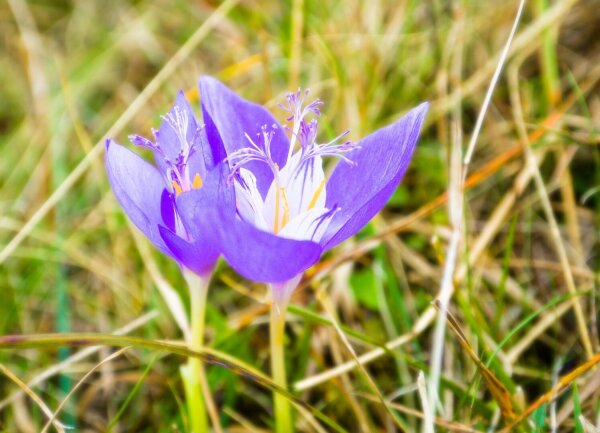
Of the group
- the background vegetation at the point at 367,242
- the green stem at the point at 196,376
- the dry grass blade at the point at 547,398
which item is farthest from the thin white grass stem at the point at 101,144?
the dry grass blade at the point at 547,398

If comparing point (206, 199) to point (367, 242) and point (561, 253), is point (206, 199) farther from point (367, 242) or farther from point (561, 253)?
point (561, 253)

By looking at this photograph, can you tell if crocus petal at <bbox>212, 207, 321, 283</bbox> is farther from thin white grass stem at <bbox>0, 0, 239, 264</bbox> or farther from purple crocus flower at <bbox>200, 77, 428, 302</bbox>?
thin white grass stem at <bbox>0, 0, 239, 264</bbox>

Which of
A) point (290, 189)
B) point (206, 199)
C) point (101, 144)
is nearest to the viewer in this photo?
point (206, 199)

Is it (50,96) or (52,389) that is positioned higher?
(50,96)

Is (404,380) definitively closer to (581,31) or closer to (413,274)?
(413,274)

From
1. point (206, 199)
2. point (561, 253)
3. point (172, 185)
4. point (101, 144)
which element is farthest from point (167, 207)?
point (101, 144)

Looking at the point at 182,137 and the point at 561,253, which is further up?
the point at 182,137

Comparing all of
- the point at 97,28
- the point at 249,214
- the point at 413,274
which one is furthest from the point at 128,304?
the point at 97,28
